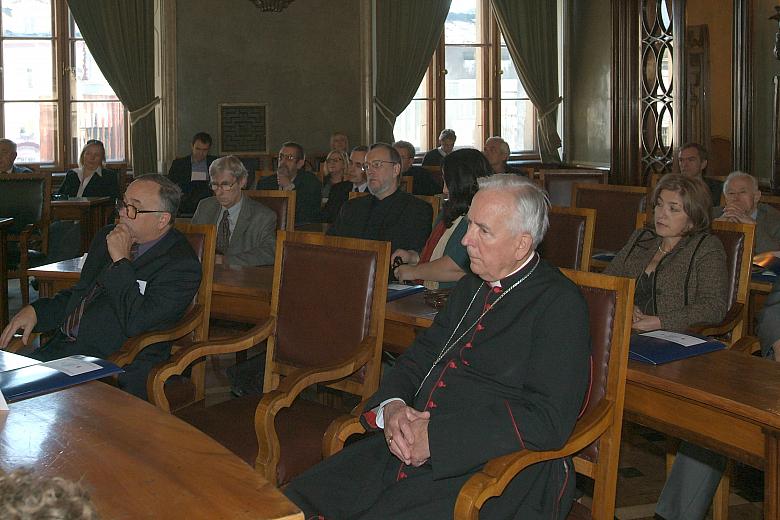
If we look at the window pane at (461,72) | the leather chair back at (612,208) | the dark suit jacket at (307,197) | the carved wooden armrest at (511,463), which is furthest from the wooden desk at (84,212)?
the carved wooden armrest at (511,463)

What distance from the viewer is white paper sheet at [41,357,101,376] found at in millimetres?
2363

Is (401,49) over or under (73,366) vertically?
over

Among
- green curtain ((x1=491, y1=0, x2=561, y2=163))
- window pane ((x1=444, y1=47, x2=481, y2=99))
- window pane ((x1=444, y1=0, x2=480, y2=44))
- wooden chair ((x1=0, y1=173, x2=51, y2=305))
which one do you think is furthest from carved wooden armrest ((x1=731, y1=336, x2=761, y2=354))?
window pane ((x1=444, y1=0, x2=480, y2=44))

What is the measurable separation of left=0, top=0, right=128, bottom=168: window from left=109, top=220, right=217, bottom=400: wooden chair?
6.91 m

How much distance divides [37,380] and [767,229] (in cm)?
393

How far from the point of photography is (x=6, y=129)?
9.93 meters

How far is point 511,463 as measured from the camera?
2.14 meters

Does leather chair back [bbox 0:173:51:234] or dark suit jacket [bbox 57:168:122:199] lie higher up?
dark suit jacket [bbox 57:168:122:199]

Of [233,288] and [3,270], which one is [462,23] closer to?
[3,270]

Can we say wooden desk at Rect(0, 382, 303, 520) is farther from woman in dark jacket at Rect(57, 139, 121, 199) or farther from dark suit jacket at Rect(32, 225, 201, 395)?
woman in dark jacket at Rect(57, 139, 121, 199)

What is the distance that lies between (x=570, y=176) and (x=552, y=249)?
10.5 ft

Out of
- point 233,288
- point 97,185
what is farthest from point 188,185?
point 233,288

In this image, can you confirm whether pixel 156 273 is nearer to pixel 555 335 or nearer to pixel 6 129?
pixel 555 335

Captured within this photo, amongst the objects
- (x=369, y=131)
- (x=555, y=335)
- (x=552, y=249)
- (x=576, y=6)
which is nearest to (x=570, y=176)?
(x=552, y=249)
